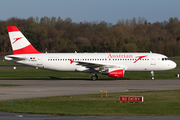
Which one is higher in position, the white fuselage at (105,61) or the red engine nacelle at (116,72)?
the white fuselage at (105,61)

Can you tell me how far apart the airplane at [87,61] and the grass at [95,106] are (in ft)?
58.4

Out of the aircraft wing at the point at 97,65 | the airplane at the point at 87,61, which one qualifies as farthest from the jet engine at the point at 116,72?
the aircraft wing at the point at 97,65

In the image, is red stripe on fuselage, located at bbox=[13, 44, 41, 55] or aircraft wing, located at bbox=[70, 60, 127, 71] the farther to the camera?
red stripe on fuselage, located at bbox=[13, 44, 41, 55]

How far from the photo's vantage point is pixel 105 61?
1690 inches

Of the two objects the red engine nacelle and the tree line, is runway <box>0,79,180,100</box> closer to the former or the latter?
the red engine nacelle

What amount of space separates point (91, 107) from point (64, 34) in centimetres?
9950

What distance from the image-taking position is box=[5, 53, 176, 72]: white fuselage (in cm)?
4272

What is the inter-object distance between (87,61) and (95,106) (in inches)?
899

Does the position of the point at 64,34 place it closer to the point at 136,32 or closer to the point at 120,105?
the point at 136,32

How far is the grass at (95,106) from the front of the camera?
59.0ft

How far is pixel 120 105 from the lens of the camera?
20.6 meters

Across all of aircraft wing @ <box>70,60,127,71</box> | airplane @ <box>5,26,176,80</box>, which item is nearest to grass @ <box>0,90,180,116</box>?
aircraft wing @ <box>70,60,127,71</box>

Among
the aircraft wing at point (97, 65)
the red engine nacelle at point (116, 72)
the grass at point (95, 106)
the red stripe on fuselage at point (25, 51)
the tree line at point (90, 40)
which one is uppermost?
the tree line at point (90, 40)

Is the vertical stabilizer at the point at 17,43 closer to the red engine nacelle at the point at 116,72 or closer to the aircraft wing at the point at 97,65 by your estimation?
the aircraft wing at the point at 97,65
